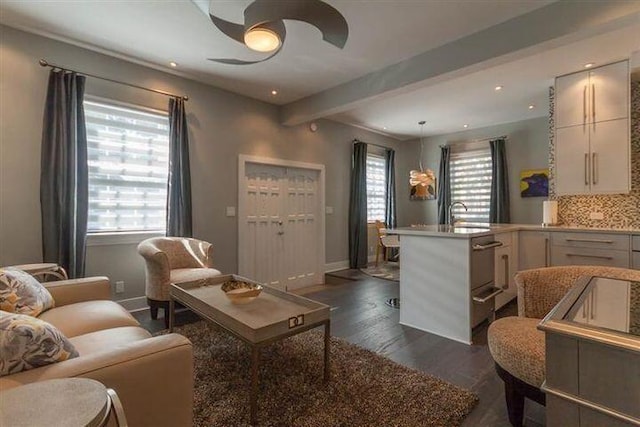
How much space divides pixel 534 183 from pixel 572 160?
2.05 meters

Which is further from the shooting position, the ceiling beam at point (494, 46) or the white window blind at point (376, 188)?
the white window blind at point (376, 188)

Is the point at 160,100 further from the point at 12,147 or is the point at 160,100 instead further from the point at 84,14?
the point at 12,147

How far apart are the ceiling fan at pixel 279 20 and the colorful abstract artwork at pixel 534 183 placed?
17.1 ft

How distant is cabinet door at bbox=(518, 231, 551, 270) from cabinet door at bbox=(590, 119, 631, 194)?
0.80m

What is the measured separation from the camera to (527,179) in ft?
19.1

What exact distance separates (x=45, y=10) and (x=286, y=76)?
227 centimetres

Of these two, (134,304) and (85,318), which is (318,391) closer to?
(85,318)

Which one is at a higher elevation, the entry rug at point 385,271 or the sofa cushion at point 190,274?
the sofa cushion at point 190,274

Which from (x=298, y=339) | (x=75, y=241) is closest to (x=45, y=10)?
(x=75, y=241)

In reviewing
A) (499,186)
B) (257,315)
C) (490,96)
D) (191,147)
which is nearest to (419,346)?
(257,315)

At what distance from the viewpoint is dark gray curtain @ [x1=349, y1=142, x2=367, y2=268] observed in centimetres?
608

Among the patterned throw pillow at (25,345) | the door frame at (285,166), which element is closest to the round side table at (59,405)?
the patterned throw pillow at (25,345)

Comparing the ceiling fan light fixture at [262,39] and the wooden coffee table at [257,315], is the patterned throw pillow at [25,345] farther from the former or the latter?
the ceiling fan light fixture at [262,39]

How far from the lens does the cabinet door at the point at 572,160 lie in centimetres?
376
